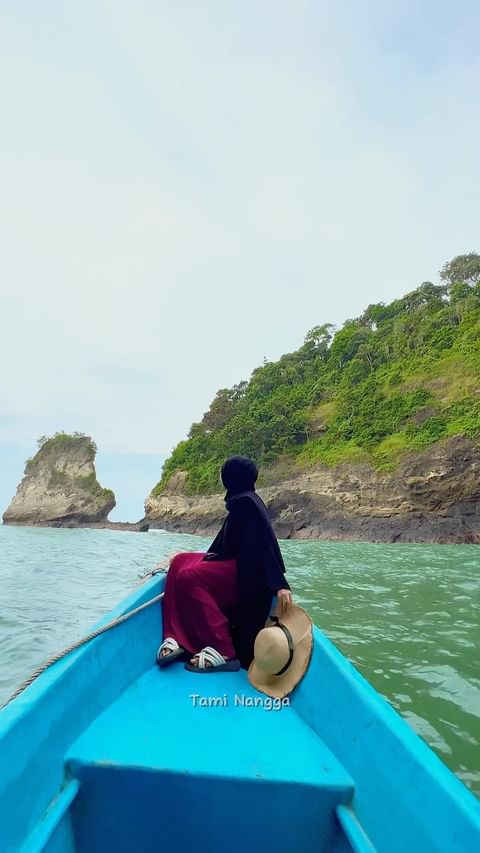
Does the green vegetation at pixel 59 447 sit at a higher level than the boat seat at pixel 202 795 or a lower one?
higher

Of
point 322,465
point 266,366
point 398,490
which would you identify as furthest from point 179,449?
point 398,490

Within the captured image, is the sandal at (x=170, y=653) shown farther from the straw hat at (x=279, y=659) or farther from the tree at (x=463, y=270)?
the tree at (x=463, y=270)

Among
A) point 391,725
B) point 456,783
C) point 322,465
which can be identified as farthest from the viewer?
point 322,465

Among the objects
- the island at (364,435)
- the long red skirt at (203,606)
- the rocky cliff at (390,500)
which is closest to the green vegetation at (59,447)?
the island at (364,435)

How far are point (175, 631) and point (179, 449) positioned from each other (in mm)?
40341

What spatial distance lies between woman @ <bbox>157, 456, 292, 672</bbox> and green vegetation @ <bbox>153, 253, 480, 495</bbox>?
75.6ft

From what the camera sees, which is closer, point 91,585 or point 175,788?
point 175,788

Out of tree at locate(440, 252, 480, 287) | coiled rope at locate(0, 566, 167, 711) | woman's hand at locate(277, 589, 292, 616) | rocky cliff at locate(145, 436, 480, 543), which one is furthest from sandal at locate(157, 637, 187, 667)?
tree at locate(440, 252, 480, 287)

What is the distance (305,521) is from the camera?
90.3 ft

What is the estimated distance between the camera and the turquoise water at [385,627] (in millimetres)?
2600

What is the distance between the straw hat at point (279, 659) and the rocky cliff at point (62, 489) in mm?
47206

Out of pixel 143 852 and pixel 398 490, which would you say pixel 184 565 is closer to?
pixel 143 852

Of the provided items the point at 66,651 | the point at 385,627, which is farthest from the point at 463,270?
the point at 66,651

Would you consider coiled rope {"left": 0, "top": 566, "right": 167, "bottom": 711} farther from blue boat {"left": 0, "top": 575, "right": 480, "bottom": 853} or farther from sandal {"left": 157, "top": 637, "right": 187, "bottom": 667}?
sandal {"left": 157, "top": 637, "right": 187, "bottom": 667}
